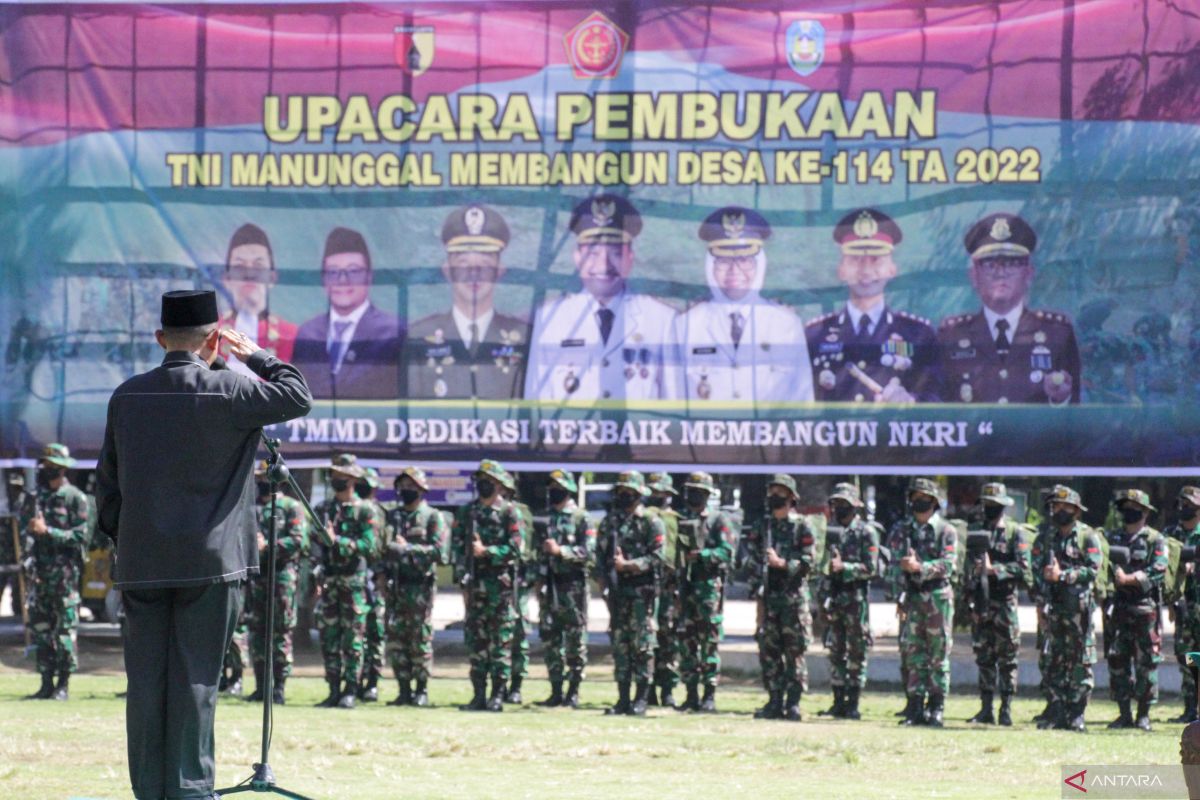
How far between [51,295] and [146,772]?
382 inches

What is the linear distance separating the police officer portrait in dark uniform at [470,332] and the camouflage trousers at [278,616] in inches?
77.3

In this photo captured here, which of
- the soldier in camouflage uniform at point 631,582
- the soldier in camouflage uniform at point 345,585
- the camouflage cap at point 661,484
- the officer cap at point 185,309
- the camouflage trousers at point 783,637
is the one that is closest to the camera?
the officer cap at point 185,309

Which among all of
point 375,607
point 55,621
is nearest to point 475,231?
point 375,607

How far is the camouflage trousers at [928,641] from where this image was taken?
38.8 ft

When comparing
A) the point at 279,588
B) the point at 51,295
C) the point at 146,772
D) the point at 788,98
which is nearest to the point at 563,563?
the point at 279,588

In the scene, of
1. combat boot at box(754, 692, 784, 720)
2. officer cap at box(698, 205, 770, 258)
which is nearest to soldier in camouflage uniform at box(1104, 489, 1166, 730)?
combat boot at box(754, 692, 784, 720)

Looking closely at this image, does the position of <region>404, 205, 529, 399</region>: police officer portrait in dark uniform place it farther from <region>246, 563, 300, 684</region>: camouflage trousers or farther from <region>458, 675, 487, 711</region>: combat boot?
<region>458, 675, 487, 711</region>: combat boot

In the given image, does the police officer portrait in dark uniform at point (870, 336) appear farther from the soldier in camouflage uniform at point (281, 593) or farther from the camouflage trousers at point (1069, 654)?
the soldier in camouflage uniform at point (281, 593)

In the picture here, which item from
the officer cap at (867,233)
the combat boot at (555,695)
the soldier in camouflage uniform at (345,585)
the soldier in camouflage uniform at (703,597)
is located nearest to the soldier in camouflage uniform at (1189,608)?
the officer cap at (867,233)

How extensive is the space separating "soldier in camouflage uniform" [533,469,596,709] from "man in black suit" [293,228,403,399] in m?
1.97

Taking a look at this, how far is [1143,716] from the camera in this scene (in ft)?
39.1

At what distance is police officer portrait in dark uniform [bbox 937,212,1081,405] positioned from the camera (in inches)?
517

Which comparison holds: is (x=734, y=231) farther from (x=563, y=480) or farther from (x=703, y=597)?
(x=703, y=597)

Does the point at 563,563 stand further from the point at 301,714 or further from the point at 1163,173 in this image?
the point at 1163,173
